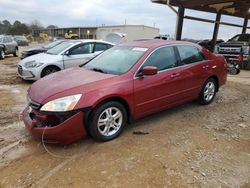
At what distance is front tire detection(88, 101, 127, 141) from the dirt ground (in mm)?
141

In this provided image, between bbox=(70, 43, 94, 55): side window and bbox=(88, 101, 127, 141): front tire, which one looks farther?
bbox=(70, 43, 94, 55): side window

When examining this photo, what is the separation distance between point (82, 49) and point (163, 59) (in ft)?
16.7

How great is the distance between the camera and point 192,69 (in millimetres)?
5422

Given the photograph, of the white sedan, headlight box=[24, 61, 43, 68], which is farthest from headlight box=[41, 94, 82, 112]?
headlight box=[24, 61, 43, 68]

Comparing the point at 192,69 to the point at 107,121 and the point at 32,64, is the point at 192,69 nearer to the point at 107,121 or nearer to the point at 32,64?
the point at 107,121

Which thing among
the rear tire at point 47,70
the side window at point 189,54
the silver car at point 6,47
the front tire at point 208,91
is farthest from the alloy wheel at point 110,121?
the silver car at point 6,47

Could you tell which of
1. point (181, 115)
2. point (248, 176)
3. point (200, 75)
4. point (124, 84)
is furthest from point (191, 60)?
point (248, 176)

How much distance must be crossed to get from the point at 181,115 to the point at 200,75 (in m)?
1.00

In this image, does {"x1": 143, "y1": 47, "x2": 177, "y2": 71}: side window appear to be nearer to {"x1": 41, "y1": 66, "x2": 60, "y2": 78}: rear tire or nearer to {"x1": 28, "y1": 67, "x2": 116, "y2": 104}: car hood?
{"x1": 28, "y1": 67, "x2": 116, "y2": 104}: car hood

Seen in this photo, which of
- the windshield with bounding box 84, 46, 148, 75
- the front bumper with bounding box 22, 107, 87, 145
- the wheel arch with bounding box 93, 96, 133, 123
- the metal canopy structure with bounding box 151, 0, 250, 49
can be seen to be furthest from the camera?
the metal canopy structure with bounding box 151, 0, 250, 49

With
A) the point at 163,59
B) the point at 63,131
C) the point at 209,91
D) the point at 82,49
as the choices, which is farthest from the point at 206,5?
the point at 63,131

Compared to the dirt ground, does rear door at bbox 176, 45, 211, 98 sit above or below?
above

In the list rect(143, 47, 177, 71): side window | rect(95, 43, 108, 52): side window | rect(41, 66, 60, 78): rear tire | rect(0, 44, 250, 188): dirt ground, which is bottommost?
rect(0, 44, 250, 188): dirt ground

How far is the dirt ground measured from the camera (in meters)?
3.16
